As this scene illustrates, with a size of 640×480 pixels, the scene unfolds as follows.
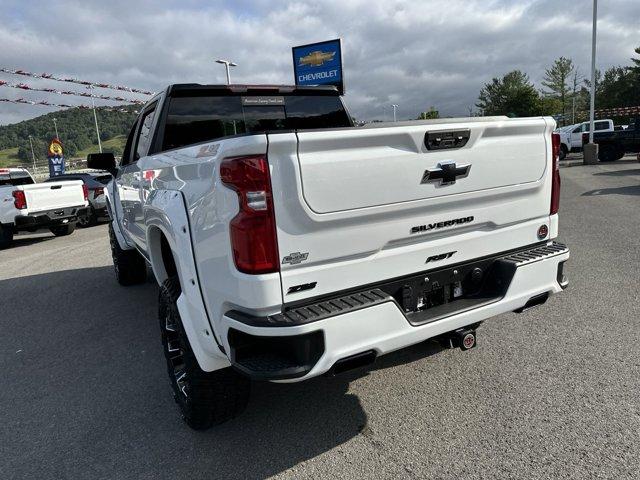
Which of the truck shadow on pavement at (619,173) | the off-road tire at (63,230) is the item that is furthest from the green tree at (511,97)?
the off-road tire at (63,230)

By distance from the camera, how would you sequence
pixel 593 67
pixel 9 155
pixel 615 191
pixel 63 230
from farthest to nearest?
pixel 9 155, pixel 593 67, pixel 63 230, pixel 615 191

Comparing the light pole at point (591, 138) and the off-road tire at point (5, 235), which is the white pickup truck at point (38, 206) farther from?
the light pole at point (591, 138)

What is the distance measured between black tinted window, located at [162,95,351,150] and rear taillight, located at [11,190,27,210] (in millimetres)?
8322

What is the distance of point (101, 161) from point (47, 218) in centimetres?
677

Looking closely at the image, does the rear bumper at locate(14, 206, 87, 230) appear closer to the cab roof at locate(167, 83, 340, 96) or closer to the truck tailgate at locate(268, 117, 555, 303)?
the cab roof at locate(167, 83, 340, 96)

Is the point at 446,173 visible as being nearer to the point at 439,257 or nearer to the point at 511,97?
the point at 439,257

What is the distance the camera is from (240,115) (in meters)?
4.18

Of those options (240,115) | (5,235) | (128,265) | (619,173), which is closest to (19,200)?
(5,235)

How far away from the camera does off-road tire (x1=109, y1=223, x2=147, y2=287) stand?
6172 millimetres

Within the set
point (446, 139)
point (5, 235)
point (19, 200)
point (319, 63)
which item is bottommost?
point (5, 235)

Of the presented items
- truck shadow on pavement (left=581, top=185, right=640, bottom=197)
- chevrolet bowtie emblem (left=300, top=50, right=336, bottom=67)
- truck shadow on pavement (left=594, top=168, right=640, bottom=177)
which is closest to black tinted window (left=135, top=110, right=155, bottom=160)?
truck shadow on pavement (left=581, top=185, right=640, bottom=197)

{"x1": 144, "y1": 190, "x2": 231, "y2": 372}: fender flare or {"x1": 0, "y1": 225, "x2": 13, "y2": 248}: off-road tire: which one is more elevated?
{"x1": 144, "y1": 190, "x2": 231, "y2": 372}: fender flare

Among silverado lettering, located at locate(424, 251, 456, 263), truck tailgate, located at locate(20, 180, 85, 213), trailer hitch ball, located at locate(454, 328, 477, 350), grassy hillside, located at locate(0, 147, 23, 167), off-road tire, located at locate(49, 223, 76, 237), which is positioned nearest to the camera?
silverado lettering, located at locate(424, 251, 456, 263)

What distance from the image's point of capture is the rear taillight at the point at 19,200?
10320 mm
